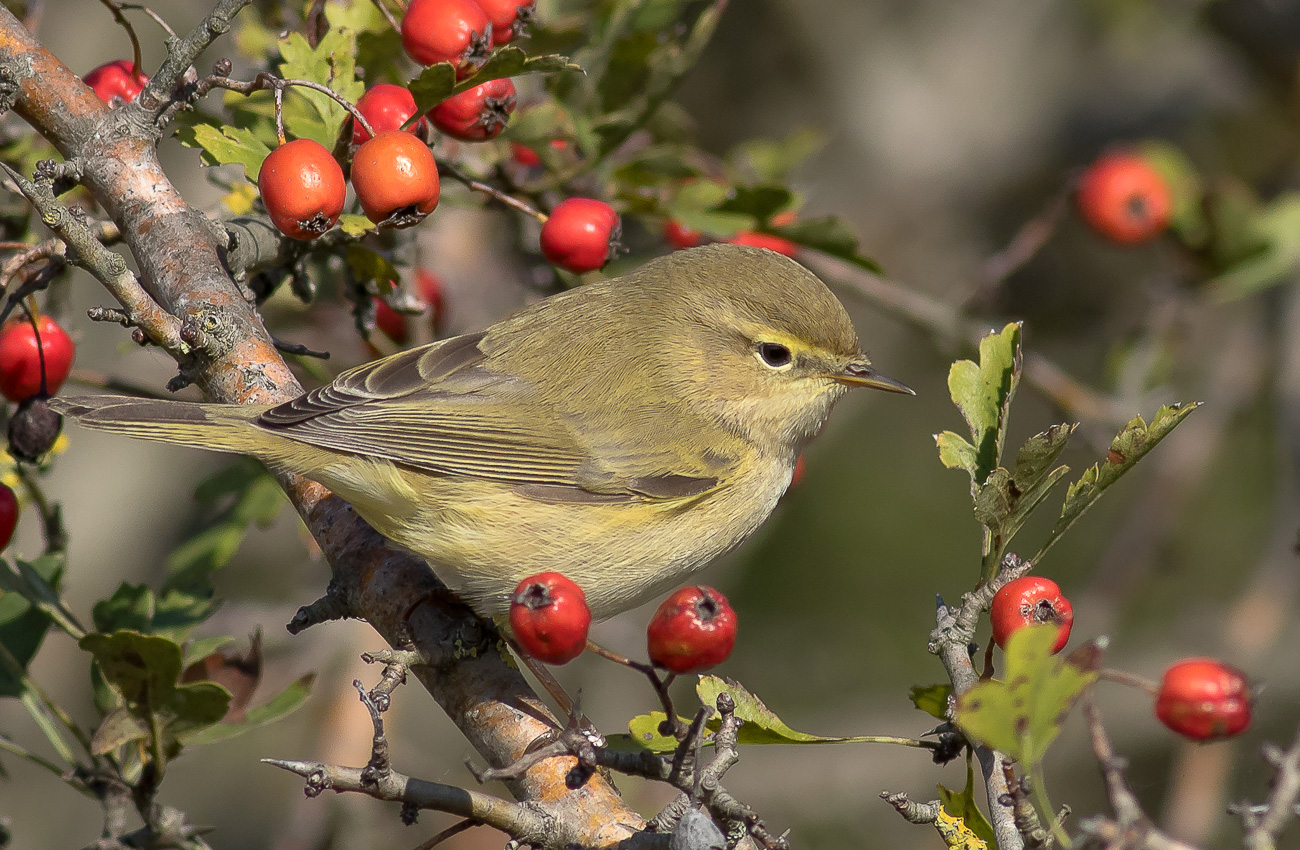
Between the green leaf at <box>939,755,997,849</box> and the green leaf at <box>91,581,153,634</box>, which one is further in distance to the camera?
the green leaf at <box>91,581,153,634</box>

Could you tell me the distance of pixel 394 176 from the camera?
93.5 inches

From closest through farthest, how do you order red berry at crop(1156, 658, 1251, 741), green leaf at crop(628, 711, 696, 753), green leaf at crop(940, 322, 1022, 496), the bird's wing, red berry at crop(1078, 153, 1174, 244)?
1. red berry at crop(1156, 658, 1251, 741)
2. green leaf at crop(628, 711, 696, 753)
3. green leaf at crop(940, 322, 1022, 496)
4. the bird's wing
5. red berry at crop(1078, 153, 1174, 244)

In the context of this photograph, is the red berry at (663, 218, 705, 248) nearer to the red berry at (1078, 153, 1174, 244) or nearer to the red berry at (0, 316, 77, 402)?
the red berry at (1078, 153, 1174, 244)

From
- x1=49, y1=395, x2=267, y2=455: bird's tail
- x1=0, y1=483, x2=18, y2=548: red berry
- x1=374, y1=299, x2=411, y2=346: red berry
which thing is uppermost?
x1=374, y1=299, x2=411, y2=346: red berry

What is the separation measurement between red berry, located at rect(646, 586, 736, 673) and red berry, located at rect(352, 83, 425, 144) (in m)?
1.32

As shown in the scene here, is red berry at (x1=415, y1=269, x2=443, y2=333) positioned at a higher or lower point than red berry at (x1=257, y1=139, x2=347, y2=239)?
higher

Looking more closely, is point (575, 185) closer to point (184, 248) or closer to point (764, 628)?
point (184, 248)

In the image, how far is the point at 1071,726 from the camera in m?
4.87

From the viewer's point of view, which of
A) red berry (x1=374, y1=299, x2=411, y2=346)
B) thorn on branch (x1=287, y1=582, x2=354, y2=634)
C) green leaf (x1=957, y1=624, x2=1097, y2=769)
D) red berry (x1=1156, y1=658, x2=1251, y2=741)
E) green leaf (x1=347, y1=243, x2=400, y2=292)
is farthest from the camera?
red berry (x1=374, y1=299, x2=411, y2=346)

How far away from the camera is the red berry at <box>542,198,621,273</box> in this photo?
298 cm

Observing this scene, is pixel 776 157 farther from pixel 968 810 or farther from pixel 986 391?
pixel 968 810

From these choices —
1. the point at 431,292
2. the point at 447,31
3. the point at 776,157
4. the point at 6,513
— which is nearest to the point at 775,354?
the point at 776,157

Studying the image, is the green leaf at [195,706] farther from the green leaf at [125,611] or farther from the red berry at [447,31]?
the red berry at [447,31]

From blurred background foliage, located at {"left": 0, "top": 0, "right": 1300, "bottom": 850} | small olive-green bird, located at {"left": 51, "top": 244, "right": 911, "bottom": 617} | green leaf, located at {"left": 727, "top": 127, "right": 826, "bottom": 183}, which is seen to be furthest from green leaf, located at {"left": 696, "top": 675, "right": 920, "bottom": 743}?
green leaf, located at {"left": 727, "top": 127, "right": 826, "bottom": 183}
